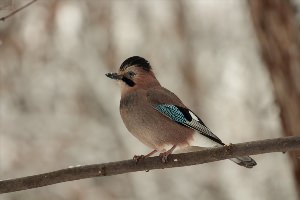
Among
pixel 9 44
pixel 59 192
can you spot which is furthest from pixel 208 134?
pixel 9 44

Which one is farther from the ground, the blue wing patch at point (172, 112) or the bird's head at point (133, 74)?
the bird's head at point (133, 74)

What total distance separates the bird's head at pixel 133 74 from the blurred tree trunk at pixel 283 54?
6.50 ft

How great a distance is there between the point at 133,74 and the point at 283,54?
225 centimetres

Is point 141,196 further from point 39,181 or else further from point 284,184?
point 39,181

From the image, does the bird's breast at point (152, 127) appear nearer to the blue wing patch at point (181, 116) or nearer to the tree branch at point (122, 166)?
the blue wing patch at point (181, 116)

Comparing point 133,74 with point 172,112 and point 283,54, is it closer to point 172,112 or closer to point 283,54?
point 172,112

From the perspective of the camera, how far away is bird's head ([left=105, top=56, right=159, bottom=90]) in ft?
22.3

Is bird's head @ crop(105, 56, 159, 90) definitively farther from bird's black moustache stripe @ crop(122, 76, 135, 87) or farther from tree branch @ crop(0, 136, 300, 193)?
tree branch @ crop(0, 136, 300, 193)

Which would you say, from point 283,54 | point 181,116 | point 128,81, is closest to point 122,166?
point 181,116

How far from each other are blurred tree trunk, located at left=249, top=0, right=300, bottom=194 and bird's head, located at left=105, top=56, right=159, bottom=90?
198 cm

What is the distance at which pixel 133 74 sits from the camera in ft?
22.6

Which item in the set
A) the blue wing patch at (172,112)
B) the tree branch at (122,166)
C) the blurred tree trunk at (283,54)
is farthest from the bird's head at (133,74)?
the blurred tree trunk at (283,54)

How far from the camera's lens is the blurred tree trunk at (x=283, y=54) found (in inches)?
320

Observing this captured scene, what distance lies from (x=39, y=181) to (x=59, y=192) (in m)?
6.88
